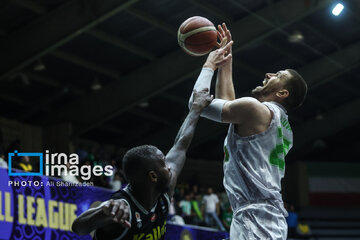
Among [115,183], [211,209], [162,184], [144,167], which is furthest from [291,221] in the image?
[144,167]

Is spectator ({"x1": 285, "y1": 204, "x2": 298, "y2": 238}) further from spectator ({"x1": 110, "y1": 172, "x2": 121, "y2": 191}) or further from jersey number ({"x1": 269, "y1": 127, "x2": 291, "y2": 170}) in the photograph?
jersey number ({"x1": 269, "y1": 127, "x2": 291, "y2": 170})

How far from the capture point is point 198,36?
5.13 m

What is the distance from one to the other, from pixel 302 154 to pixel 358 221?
4272 mm

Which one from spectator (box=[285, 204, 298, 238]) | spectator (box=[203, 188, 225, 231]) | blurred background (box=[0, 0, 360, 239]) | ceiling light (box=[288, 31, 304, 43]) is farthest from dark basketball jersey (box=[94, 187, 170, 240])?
spectator (box=[285, 204, 298, 238])

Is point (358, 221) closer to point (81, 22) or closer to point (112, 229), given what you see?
point (81, 22)

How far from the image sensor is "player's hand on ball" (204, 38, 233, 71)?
4.66 m

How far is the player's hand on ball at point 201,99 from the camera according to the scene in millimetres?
4184

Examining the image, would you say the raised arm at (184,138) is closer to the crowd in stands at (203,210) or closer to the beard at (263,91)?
the beard at (263,91)

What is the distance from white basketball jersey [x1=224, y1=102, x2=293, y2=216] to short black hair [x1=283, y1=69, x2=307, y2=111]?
183 millimetres

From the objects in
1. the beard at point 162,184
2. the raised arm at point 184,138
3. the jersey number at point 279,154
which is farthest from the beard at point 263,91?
the beard at point 162,184

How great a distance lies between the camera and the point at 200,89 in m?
4.31

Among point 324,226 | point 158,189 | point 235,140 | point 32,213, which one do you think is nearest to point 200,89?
point 235,140

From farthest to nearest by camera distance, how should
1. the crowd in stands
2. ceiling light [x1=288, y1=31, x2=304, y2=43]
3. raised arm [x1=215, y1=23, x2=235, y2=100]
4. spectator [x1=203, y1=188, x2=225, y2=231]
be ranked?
spectator [x1=203, y1=188, x2=225, y2=231], ceiling light [x1=288, y1=31, x2=304, y2=43], the crowd in stands, raised arm [x1=215, y1=23, x2=235, y2=100]

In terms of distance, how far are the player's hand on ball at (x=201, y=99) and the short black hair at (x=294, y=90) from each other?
688mm
